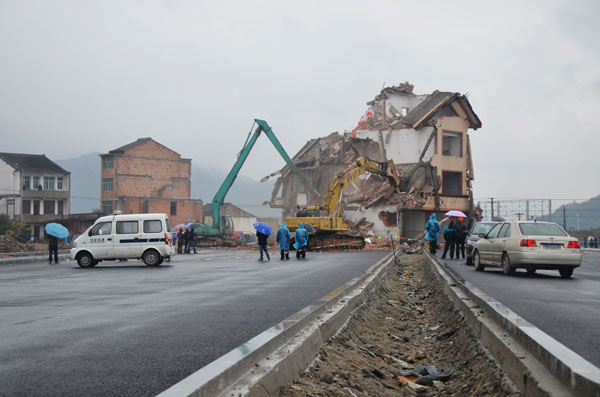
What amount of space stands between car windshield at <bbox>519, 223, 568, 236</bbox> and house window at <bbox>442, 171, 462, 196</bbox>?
1744 inches

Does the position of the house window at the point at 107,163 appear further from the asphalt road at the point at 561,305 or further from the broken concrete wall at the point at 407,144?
the asphalt road at the point at 561,305

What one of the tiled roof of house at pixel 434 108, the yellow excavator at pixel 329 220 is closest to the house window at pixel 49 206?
the tiled roof of house at pixel 434 108

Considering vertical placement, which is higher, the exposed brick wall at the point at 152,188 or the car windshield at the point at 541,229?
the exposed brick wall at the point at 152,188

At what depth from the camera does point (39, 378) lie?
485 cm

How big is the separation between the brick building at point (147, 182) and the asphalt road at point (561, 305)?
7314 cm

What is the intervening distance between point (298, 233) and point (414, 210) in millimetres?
30716

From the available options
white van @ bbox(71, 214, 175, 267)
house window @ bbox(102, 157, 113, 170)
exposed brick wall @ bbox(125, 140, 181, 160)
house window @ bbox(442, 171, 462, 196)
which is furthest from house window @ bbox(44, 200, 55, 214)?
white van @ bbox(71, 214, 175, 267)

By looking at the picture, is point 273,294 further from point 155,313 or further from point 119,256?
point 119,256

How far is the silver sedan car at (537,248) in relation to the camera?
16.9m

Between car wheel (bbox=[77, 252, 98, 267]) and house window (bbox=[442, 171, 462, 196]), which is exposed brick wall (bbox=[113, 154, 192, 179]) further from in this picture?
car wheel (bbox=[77, 252, 98, 267])

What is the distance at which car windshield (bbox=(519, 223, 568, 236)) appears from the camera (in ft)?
57.1

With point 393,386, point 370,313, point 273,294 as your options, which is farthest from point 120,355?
point 273,294

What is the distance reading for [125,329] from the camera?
24.4ft

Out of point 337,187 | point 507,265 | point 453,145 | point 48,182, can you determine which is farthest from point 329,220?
point 48,182
